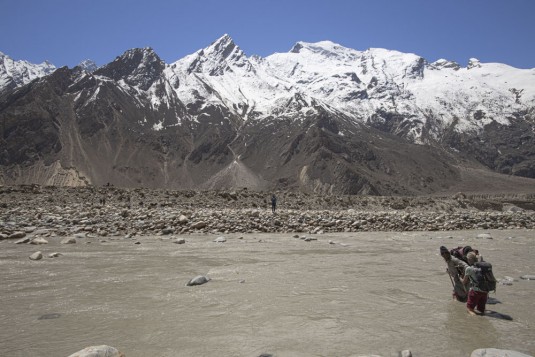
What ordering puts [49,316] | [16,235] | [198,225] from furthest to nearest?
[198,225] → [16,235] → [49,316]

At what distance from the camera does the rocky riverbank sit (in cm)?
1991

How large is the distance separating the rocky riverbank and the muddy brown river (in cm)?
624

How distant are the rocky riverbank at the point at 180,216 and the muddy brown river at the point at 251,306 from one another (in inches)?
246

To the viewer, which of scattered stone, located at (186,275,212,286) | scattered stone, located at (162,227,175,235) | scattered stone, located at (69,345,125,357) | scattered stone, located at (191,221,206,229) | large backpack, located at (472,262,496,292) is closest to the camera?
scattered stone, located at (69,345,125,357)

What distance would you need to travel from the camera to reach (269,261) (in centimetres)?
1256

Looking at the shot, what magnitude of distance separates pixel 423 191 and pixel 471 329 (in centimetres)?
13304

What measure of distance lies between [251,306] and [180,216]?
49.0 ft

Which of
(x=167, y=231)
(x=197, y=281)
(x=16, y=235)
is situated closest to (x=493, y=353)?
(x=197, y=281)

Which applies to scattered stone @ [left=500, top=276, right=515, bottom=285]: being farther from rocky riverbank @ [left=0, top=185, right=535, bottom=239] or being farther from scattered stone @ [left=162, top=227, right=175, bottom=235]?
scattered stone @ [left=162, top=227, right=175, bottom=235]

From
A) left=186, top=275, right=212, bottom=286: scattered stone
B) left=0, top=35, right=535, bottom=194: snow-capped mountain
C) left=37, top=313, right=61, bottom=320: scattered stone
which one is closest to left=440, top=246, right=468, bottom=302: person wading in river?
left=186, top=275, right=212, bottom=286: scattered stone

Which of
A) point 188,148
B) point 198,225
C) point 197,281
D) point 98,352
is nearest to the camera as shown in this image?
point 98,352

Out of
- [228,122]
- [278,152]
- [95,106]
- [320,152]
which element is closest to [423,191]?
[320,152]

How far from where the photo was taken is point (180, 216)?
2189 centimetres

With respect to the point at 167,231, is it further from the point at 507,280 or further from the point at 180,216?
the point at 507,280
